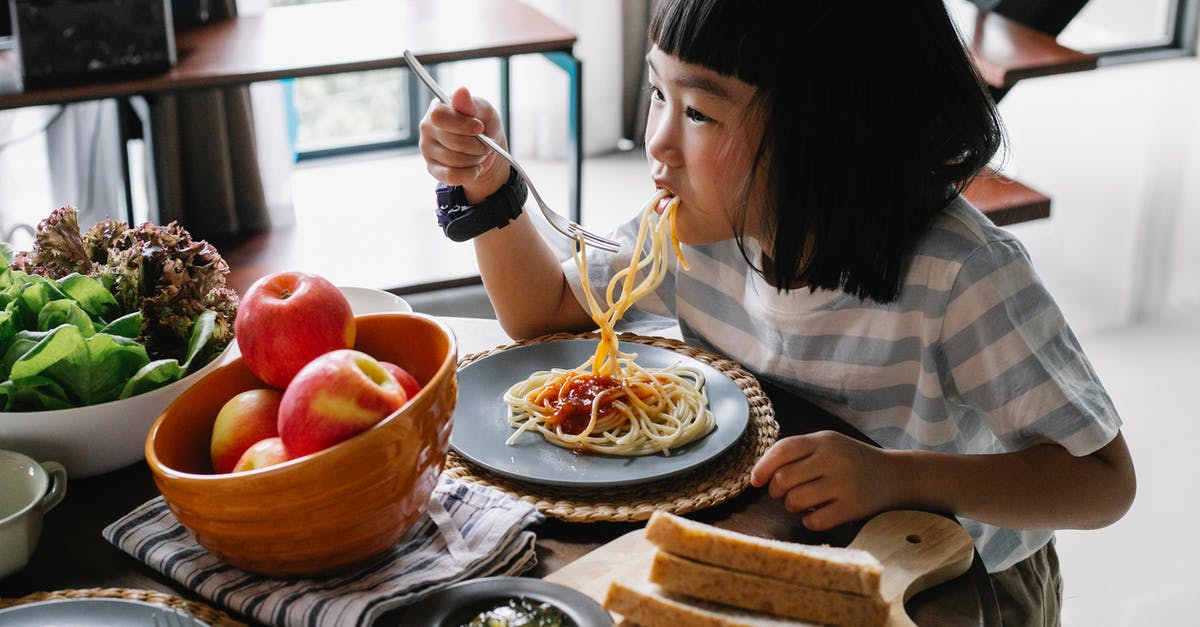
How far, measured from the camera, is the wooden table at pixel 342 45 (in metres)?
2.67

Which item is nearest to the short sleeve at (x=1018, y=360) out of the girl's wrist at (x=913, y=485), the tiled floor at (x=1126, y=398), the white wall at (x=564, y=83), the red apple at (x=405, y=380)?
the girl's wrist at (x=913, y=485)

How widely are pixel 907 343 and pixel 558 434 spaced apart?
43 centimetres

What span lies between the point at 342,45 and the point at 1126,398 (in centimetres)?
213

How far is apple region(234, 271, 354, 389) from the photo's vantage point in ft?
3.41

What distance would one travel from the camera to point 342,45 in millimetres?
2902

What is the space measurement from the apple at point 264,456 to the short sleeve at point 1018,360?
73 cm

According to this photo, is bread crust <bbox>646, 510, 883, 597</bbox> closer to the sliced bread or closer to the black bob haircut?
the sliced bread

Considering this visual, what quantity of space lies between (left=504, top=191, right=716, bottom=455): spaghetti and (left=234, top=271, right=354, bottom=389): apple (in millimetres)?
251

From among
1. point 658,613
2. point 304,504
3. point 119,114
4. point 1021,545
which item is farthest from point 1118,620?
point 119,114

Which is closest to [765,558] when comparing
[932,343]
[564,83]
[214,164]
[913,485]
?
[913,485]

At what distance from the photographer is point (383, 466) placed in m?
0.93

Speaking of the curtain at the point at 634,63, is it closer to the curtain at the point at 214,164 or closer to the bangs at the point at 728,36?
the curtain at the point at 214,164

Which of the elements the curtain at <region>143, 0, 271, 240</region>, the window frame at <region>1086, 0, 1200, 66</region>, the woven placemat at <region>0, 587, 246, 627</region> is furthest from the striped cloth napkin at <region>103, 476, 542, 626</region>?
the window frame at <region>1086, 0, 1200, 66</region>

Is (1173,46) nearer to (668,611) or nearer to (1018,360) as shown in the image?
(1018,360)
